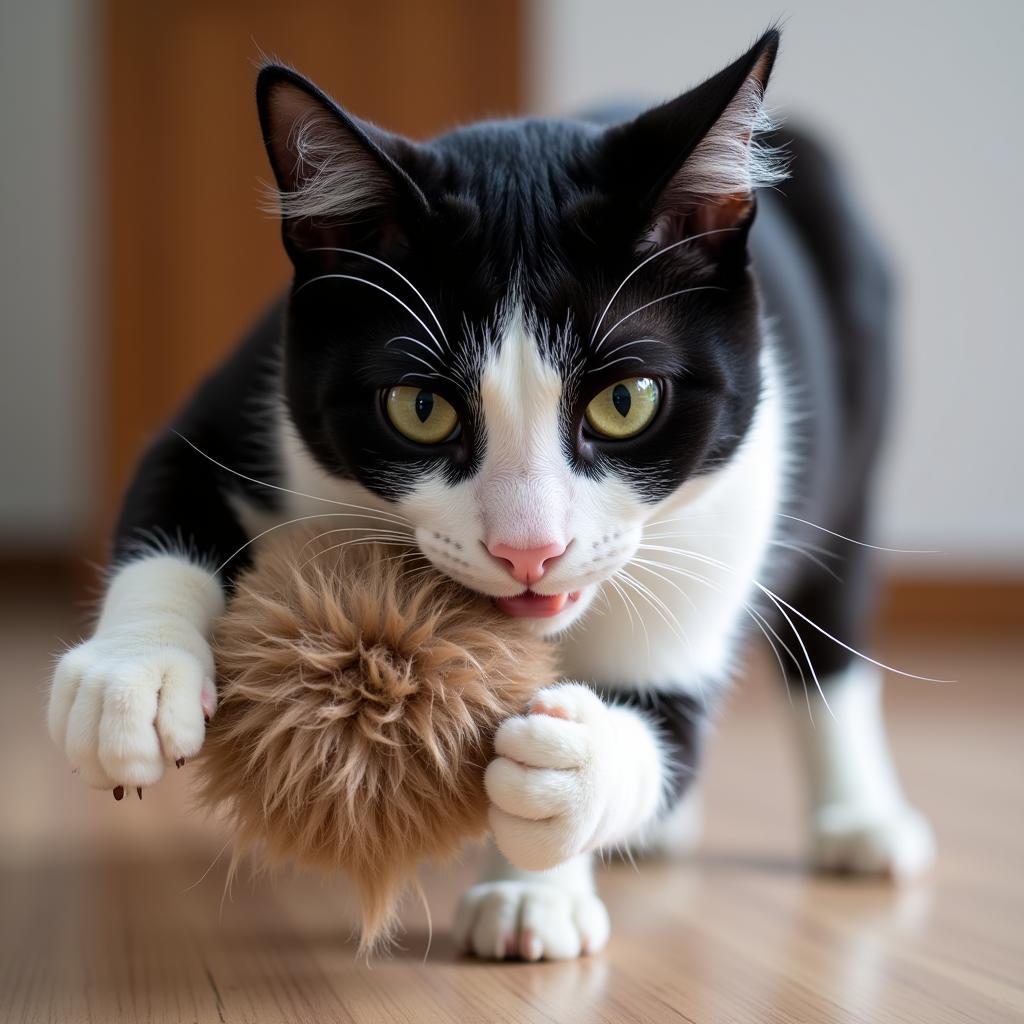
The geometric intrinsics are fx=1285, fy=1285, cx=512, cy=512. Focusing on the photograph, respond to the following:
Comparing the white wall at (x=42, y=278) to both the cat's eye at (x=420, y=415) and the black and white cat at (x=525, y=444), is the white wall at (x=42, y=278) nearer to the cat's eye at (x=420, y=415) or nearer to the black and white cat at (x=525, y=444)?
the black and white cat at (x=525, y=444)

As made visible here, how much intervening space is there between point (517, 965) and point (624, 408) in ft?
1.30

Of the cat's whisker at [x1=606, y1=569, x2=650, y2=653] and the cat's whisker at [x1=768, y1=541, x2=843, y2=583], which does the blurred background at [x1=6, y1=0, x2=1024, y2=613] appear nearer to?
the cat's whisker at [x1=768, y1=541, x2=843, y2=583]

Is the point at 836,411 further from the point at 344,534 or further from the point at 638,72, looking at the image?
the point at 638,72

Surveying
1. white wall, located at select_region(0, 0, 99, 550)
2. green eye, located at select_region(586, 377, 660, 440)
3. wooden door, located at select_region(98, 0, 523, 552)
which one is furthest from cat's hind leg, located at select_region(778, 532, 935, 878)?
white wall, located at select_region(0, 0, 99, 550)

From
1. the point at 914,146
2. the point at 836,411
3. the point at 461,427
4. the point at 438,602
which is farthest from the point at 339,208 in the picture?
the point at 914,146

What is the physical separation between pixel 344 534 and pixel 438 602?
0.43 ft

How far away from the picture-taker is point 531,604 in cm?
85

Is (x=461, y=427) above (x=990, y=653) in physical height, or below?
above

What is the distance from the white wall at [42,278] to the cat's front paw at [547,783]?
146 inches

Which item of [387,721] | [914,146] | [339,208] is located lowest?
[387,721]

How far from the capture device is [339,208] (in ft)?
2.97

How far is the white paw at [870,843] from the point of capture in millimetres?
1239

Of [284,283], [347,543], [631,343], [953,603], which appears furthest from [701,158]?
[953,603]

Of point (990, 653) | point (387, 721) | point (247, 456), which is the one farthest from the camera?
point (990, 653)
